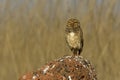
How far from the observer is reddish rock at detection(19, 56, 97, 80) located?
150 centimetres

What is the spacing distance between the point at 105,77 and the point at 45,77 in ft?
5.24

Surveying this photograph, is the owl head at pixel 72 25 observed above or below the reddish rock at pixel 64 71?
above

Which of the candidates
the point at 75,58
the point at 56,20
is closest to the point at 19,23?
the point at 56,20

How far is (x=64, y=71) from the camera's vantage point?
1.53m

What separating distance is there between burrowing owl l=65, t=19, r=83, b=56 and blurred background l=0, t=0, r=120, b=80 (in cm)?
56

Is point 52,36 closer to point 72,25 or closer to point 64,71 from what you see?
point 72,25

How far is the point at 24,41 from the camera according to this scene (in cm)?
316

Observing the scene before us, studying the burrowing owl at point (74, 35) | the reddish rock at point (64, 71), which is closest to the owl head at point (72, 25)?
the burrowing owl at point (74, 35)

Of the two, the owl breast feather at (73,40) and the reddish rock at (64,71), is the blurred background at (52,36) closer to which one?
the owl breast feather at (73,40)

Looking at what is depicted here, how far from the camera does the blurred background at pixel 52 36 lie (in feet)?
10.0

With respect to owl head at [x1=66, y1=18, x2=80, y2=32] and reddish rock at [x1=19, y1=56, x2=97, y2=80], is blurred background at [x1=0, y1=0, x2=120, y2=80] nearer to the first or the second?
owl head at [x1=66, y1=18, x2=80, y2=32]

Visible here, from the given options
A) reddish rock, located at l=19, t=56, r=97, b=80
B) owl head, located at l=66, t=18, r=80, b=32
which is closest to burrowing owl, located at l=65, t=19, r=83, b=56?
owl head, located at l=66, t=18, r=80, b=32

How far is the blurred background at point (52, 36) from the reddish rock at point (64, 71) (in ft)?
4.65

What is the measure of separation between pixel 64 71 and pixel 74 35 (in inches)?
34.8
